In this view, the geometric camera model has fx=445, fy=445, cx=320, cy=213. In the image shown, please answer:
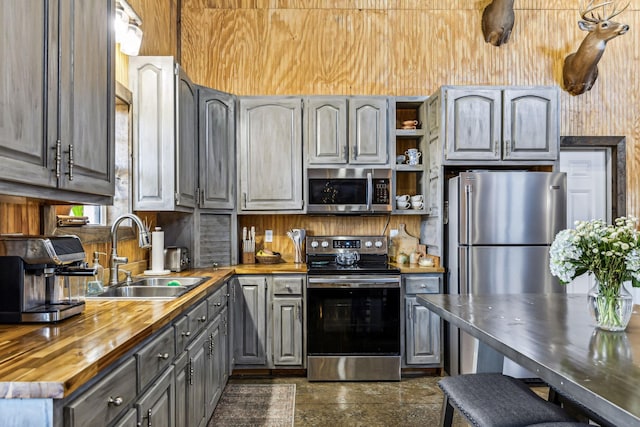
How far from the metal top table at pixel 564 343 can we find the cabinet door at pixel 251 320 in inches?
64.6

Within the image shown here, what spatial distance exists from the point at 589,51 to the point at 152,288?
4161mm

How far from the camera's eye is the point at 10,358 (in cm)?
120

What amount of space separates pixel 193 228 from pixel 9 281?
2017 mm

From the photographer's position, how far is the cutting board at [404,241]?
427 centimetres

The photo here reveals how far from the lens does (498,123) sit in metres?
3.69

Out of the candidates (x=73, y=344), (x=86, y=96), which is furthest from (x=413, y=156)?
(x=73, y=344)

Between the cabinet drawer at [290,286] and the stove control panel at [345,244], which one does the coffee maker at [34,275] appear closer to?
the cabinet drawer at [290,286]

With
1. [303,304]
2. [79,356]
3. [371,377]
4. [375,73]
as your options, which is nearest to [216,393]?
[303,304]

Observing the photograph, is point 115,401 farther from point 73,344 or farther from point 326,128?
point 326,128

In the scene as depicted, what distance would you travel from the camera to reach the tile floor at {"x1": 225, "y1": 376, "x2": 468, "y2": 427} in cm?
287

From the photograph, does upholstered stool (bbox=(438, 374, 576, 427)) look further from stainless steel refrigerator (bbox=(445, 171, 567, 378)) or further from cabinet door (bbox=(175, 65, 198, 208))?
cabinet door (bbox=(175, 65, 198, 208))

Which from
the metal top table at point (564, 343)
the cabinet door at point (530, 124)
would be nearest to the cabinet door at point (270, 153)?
the cabinet door at point (530, 124)

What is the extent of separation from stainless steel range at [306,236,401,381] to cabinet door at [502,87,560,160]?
1.45 metres

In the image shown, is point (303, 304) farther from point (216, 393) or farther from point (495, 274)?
point (495, 274)
